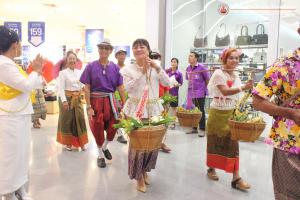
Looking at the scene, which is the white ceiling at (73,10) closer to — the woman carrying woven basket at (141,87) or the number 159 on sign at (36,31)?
the number 159 on sign at (36,31)

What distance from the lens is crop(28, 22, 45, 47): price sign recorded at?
7438mm

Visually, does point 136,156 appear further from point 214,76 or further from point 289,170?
point 289,170

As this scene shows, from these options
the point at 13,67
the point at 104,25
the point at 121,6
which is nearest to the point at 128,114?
the point at 13,67

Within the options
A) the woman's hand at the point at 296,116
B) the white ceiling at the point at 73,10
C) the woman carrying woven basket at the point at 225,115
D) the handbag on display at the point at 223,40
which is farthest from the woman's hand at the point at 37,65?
the white ceiling at the point at 73,10

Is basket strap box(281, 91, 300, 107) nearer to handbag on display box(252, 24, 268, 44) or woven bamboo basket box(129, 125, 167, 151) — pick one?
woven bamboo basket box(129, 125, 167, 151)

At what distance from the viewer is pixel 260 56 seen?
6.42 m

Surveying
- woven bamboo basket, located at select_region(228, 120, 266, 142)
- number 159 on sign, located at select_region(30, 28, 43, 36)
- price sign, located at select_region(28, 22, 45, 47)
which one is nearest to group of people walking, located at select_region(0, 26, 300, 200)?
woven bamboo basket, located at select_region(228, 120, 266, 142)

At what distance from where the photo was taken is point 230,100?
3389mm

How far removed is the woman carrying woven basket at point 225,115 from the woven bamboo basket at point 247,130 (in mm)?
387

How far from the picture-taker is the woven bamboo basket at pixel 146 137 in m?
2.53

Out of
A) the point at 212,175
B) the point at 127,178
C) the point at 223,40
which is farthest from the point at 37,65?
the point at 223,40

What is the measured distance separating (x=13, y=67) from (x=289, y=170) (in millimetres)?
2101

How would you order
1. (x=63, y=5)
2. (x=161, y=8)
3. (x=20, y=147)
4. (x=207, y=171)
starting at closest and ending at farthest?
(x=20, y=147) → (x=207, y=171) → (x=161, y=8) → (x=63, y=5)

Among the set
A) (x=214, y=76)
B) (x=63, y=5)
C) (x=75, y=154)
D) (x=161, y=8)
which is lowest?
(x=75, y=154)
